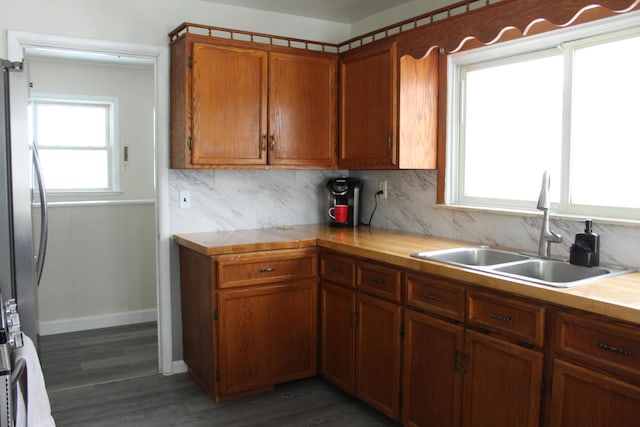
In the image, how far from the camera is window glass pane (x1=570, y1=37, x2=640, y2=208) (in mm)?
2342

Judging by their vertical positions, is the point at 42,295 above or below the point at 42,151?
below

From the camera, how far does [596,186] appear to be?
98.0 inches

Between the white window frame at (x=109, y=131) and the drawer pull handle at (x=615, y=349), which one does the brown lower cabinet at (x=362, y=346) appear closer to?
the drawer pull handle at (x=615, y=349)

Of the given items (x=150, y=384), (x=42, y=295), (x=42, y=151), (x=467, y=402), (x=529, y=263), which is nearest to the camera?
(x=467, y=402)

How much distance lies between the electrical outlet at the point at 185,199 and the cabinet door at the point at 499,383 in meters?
1.93

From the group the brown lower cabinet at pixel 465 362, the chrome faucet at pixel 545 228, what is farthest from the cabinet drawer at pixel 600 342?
the chrome faucet at pixel 545 228

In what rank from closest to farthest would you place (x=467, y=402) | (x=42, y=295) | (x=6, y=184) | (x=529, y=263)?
(x=6, y=184) < (x=467, y=402) < (x=529, y=263) < (x=42, y=295)

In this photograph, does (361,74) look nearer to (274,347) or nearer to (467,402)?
(274,347)

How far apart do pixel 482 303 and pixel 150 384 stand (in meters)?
2.11

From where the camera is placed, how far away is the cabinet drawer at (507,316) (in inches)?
75.9

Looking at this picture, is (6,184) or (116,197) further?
(116,197)

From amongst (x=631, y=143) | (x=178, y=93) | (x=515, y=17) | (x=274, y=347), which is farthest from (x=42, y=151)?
(x=631, y=143)

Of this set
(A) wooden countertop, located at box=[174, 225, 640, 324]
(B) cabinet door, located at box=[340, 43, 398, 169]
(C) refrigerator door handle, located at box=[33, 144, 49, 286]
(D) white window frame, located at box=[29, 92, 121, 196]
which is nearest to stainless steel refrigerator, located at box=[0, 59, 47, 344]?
(C) refrigerator door handle, located at box=[33, 144, 49, 286]

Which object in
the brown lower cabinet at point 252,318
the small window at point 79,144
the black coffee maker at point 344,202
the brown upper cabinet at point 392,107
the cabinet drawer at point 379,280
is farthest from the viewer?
the small window at point 79,144
